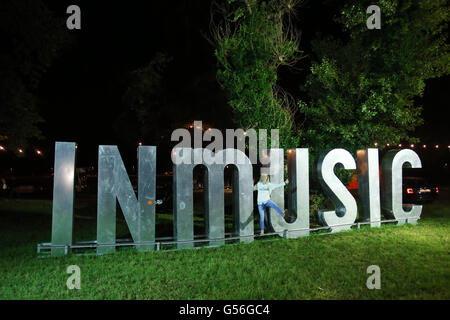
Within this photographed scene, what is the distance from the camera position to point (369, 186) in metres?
11.8

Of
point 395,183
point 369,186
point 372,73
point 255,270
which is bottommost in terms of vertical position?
point 255,270

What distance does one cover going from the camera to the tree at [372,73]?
14.9m

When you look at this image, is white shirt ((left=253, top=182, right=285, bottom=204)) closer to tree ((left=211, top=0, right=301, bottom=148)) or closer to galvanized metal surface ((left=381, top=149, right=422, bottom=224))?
tree ((left=211, top=0, right=301, bottom=148))

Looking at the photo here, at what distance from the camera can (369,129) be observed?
14773mm

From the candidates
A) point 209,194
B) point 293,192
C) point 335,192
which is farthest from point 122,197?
point 335,192

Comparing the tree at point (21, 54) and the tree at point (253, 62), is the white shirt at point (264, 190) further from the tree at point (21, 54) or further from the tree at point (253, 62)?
the tree at point (21, 54)

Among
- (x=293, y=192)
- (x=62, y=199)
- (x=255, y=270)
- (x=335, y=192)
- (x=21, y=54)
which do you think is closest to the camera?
(x=255, y=270)

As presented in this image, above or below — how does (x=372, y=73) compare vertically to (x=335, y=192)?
above

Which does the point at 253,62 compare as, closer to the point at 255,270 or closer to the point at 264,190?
the point at 264,190

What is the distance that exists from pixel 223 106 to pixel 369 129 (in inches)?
322

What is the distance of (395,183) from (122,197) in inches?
339

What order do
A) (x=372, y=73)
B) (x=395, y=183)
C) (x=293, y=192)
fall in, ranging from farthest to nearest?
(x=372, y=73) < (x=395, y=183) < (x=293, y=192)

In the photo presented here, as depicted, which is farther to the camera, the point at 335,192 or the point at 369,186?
the point at 369,186

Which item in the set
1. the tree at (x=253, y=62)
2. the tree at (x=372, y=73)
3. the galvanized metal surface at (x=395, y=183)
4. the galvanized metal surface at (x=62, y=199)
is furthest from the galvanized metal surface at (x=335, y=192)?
the galvanized metal surface at (x=62, y=199)
